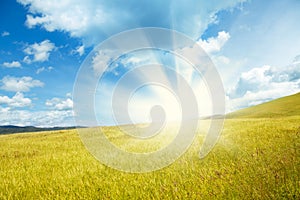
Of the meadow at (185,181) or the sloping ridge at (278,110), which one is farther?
the sloping ridge at (278,110)

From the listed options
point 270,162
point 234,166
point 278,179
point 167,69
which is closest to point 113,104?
point 167,69

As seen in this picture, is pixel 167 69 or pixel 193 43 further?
pixel 167 69

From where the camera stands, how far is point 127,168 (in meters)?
7.38

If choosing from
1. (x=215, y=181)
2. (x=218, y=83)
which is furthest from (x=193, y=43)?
(x=215, y=181)

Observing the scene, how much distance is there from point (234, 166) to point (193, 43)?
16.4ft

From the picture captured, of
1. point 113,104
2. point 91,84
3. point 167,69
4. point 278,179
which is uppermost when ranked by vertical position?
point 167,69

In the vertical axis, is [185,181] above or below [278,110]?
below

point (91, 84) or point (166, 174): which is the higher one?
point (91, 84)

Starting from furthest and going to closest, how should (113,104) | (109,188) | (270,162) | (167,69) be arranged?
(167,69) → (113,104) → (270,162) → (109,188)

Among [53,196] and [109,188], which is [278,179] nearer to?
[109,188]

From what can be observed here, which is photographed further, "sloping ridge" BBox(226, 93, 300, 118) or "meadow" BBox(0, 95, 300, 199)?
"sloping ridge" BBox(226, 93, 300, 118)

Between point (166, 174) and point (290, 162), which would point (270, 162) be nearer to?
point (290, 162)

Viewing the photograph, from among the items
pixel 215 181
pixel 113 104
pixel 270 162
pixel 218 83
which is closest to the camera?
pixel 215 181

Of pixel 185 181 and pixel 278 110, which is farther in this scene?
pixel 278 110
